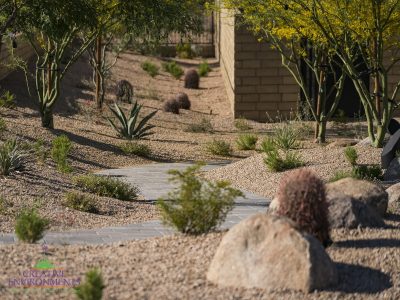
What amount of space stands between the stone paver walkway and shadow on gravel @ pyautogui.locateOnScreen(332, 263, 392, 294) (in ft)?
7.98

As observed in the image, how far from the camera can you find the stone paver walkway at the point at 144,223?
10.4 metres

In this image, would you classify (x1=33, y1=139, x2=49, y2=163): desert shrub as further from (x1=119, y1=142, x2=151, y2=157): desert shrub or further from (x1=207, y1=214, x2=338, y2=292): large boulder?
(x1=207, y1=214, x2=338, y2=292): large boulder

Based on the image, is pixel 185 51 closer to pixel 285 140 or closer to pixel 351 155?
pixel 285 140

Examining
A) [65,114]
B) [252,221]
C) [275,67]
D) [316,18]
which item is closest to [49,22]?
[316,18]

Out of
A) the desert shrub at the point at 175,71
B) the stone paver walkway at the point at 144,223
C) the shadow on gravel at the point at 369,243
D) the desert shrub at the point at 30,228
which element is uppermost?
the desert shrub at the point at 175,71

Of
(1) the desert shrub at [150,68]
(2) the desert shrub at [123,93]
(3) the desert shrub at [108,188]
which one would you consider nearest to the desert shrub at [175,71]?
(1) the desert shrub at [150,68]

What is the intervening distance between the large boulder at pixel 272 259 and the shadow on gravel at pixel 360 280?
13 cm

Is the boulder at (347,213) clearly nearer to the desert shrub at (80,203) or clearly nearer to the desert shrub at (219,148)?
the desert shrub at (80,203)

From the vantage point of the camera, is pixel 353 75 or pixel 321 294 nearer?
pixel 321 294

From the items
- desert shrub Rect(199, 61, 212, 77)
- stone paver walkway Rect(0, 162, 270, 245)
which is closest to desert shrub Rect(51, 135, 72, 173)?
stone paver walkway Rect(0, 162, 270, 245)

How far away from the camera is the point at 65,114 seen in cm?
2286

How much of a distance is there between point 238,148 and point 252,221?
12386 millimetres

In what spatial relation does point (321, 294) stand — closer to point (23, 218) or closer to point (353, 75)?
point (23, 218)

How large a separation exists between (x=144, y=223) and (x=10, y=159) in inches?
104
